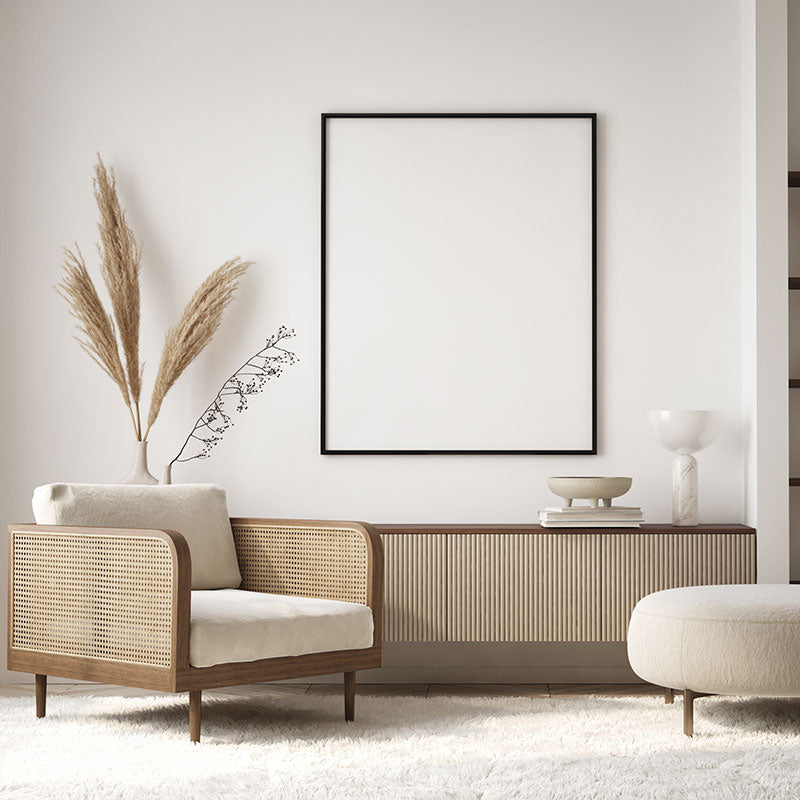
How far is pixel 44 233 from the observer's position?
419 cm

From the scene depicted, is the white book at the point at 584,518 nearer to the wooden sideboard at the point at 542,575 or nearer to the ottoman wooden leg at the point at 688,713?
the wooden sideboard at the point at 542,575

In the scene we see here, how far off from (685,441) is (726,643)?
3.60ft

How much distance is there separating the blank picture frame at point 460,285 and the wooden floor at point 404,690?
0.87 m

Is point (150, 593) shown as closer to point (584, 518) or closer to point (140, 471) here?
point (140, 471)

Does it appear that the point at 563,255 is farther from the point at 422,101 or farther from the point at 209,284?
the point at 209,284

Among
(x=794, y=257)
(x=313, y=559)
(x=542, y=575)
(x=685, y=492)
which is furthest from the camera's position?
(x=794, y=257)

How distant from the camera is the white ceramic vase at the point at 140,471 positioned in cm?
394

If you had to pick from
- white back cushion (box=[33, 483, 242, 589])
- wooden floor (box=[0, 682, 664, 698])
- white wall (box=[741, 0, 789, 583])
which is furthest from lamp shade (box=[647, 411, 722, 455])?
white back cushion (box=[33, 483, 242, 589])

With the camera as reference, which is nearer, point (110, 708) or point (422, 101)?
point (110, 708)

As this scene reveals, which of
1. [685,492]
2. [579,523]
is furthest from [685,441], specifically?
[579,523]

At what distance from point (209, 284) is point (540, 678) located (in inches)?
76.1

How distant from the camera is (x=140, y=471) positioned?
3.95 metres

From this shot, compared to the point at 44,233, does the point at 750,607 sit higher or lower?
lower

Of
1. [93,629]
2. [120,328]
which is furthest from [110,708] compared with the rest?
[120,328]
